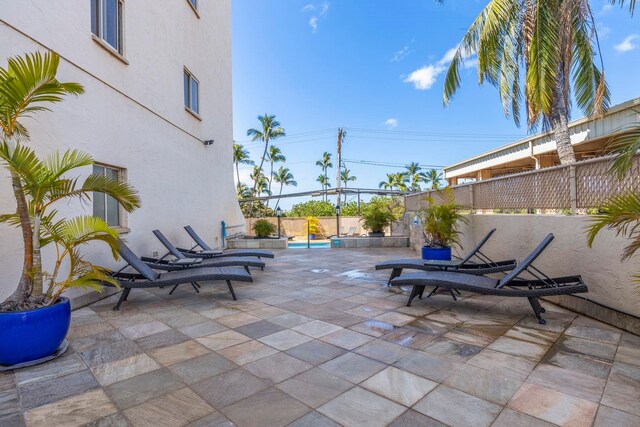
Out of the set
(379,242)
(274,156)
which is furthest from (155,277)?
(274,156)

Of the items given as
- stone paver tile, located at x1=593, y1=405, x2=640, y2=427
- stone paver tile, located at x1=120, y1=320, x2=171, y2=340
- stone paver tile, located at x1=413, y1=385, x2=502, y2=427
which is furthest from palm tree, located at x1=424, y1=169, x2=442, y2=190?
stone paver tile, located at x1=413, y1=385, x2=502, y2=427

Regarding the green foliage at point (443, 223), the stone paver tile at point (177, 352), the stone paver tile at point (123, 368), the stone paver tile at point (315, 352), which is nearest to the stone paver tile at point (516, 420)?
the stone paver tile at point (315, 352)

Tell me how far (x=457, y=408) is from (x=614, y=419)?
97cm

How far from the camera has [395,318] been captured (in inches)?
168

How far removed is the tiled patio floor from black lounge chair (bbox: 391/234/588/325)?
0.35m

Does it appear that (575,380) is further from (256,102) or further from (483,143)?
(483,143)

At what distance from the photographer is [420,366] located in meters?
2.88

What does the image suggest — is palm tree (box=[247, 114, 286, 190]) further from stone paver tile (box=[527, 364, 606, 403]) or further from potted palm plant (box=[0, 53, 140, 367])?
stone paver tile (box=[527, 364, 606, 403])

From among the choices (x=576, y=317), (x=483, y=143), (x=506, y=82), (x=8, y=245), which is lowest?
(x=576, y=317)

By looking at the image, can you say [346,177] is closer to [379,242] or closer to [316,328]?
[379,242]

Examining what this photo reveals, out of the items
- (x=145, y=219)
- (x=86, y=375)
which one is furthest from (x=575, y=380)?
(x=145, y=219)

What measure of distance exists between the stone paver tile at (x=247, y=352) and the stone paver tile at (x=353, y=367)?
643 mm

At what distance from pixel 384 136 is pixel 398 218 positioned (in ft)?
109

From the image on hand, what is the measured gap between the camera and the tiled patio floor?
221 cm
